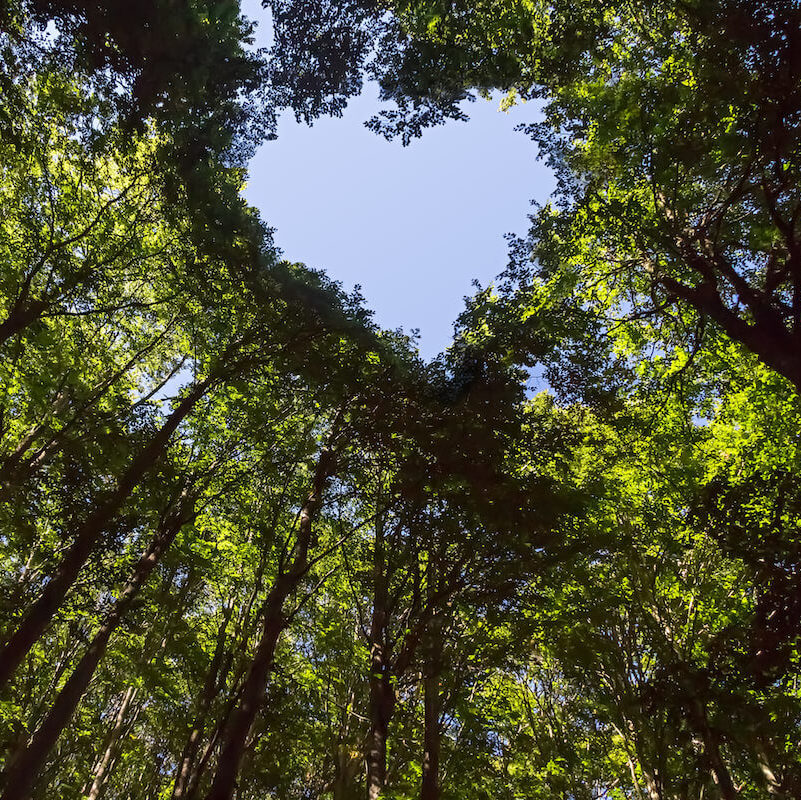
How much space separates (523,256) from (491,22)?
4.78 metres

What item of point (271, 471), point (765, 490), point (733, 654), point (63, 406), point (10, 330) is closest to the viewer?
point (733, 654)

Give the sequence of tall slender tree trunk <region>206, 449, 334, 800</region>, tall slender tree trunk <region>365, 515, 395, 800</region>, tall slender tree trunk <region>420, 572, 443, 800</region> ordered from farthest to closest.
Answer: tall slender tree trunk <region>420, 572, 443, 800</region>, tall slender tree trunk <region>365, 515, 395, 800</region>, tall slender tree trunk <region>206, 449, 334, 800</region>

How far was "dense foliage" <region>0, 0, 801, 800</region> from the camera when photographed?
8141 millimetres

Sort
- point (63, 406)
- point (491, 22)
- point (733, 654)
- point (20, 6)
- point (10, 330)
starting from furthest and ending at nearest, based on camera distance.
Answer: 1. point (63, 406)
2. point (491, 22)
3. point (10, 330)
4. point (20, 6)
5. point (733, 654)

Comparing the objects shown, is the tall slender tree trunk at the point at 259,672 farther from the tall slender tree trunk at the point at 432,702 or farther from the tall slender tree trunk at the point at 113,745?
the tall slender tree trunk at the point at 113,745

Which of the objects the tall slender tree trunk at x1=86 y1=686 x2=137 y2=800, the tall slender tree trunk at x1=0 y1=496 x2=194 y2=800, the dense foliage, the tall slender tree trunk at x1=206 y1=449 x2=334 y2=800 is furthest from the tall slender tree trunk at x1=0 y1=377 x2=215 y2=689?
the tall slender tree trunk at x1=86 y1=686 x2=137 y2=800

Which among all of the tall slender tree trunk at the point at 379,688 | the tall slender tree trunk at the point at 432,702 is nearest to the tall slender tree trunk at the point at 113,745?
the tall slender tree trunk at the point at 379,688

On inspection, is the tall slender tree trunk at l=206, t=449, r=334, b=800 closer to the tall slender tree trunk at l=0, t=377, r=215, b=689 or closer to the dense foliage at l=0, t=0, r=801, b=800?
the dense foliage at l=0, t=0, r=801, b=800

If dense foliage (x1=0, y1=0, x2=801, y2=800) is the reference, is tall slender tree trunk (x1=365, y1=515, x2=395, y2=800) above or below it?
below

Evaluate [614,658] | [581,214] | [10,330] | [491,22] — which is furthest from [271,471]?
[491,22]

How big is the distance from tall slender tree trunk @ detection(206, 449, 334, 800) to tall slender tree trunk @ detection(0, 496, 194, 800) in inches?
120

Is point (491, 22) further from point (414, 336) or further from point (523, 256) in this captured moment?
point (414, 336)

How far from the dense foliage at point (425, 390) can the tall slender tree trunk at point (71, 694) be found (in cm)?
9

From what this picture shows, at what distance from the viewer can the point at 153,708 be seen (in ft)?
70.7
